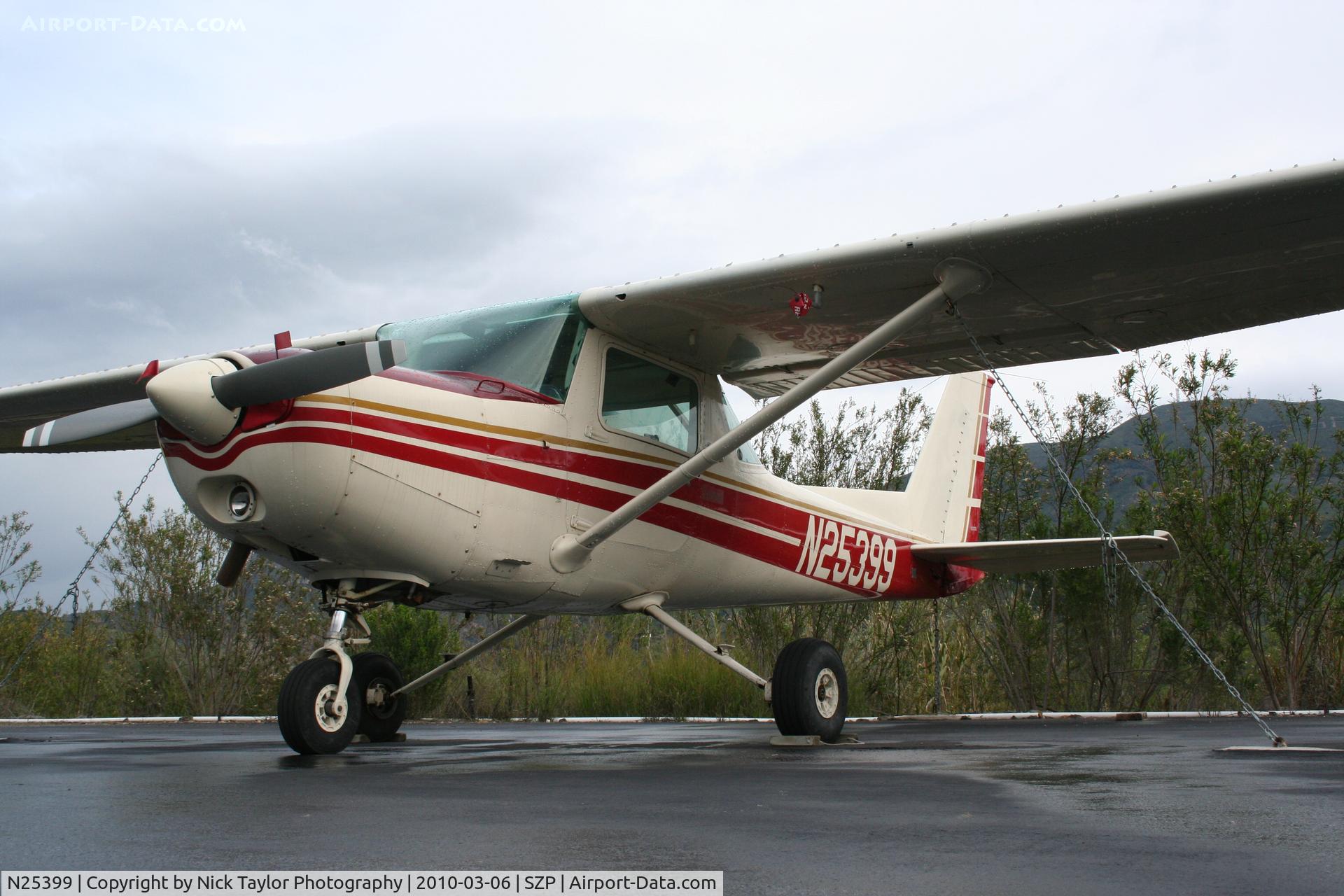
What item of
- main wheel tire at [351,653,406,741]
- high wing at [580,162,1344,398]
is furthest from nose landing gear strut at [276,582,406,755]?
high wing at [580,162,1344,398]

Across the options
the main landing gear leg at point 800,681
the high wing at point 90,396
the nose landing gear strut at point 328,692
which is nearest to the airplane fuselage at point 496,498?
the nose landing gear strut at point 328,692

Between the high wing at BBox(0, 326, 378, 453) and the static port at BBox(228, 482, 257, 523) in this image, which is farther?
the high wing at BBox(0, 326, 378, 453)

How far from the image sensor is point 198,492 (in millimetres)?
5461

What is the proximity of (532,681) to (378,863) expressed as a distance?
10823mm

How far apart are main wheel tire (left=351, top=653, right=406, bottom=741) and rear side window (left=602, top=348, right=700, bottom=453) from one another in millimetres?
2384

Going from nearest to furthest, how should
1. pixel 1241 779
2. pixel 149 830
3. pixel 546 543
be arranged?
pixel 149 830 < pixel 1241 779 < pixel 546 543

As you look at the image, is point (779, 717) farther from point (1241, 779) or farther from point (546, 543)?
point (1241, 779)

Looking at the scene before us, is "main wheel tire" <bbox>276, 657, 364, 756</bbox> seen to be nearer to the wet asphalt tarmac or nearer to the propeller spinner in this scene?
the wet asphalt tarmac

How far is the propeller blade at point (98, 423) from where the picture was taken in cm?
559

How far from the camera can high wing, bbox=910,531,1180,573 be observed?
8.02 m

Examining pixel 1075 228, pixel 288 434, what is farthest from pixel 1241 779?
pixel 288 434

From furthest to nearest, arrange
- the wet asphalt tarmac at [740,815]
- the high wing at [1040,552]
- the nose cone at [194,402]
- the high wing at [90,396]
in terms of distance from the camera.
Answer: the high wing at [90,396] < the high wing at [1040,552] < the nose cone at [194,402] < the wet asphalt tarmac at [740,815]

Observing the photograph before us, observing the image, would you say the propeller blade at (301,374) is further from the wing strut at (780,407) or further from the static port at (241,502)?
the wing strut at (780,407)

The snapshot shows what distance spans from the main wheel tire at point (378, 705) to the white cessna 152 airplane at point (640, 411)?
2 cm
